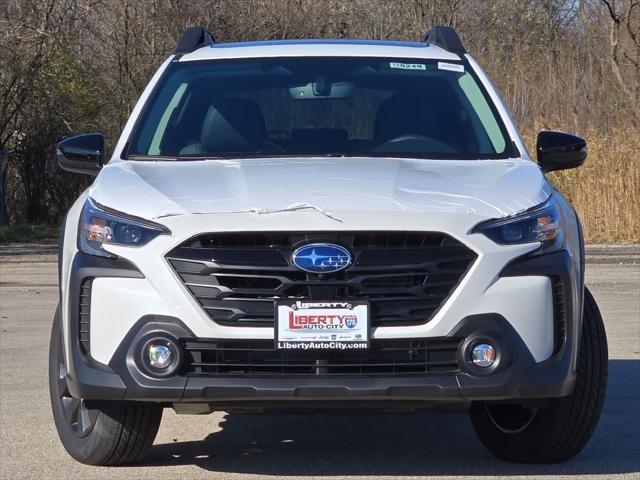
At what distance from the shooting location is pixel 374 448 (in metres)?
6.18

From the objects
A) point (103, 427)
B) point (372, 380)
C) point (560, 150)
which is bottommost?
point (103, 427)

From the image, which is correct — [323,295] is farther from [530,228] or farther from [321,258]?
[530,228]

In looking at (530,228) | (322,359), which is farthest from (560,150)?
(322,359)

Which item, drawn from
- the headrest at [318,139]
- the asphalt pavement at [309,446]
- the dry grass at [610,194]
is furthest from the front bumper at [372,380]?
the dry grass at [610,194]

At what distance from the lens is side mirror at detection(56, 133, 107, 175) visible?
620cm

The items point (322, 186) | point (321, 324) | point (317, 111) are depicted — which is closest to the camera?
point (321, 324)

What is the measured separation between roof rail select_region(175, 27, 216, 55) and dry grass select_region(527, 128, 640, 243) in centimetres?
1481

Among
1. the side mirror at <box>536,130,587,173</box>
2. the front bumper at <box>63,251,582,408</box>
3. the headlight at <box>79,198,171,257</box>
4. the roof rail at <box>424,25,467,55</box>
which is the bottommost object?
the front bumper at <box>63,251,582,408</box>

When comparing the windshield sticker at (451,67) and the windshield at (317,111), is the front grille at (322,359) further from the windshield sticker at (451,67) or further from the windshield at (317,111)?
the windshield sticker at (451,67)

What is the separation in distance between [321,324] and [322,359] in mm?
150

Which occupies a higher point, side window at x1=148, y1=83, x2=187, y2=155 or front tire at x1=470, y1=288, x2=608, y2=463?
side window at x1=148, y1=83, x2=187, y2=155

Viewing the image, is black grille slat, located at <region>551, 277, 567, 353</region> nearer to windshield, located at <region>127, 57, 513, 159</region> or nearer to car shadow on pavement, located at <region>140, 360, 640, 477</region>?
car shadow on pavement, located at <region>140, 360, 640, 477</region>

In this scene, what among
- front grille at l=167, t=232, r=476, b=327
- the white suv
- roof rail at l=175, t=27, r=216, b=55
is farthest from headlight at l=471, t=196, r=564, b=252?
roof rail at l=175, t=27, r=216, b=55

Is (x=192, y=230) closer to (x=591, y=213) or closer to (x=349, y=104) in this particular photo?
(x=349, y=104)
